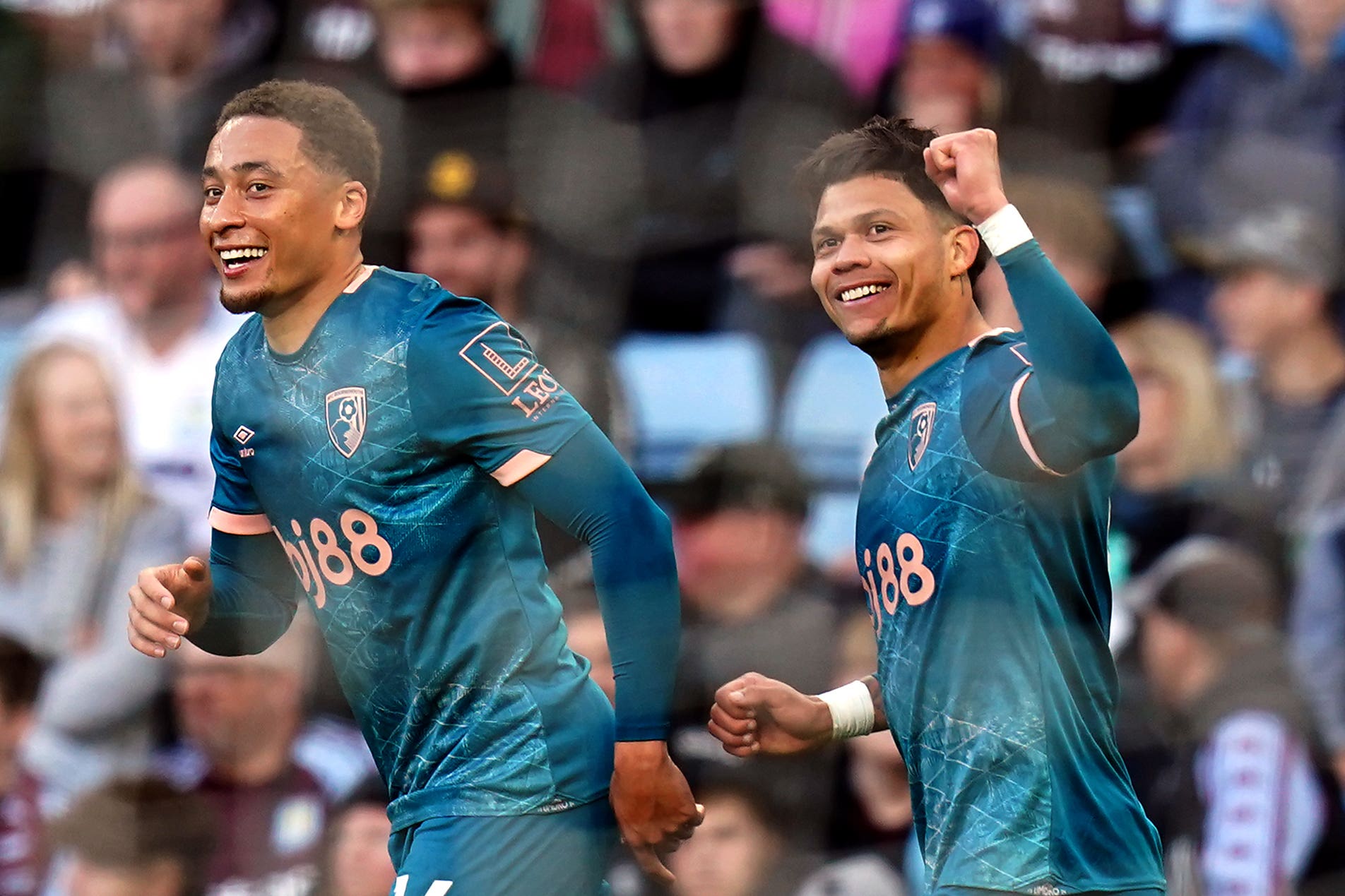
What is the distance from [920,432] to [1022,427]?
269mm

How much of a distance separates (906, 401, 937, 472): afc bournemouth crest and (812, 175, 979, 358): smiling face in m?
0.11

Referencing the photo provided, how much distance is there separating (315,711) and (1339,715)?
1963 mm

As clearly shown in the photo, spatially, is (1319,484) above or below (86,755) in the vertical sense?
above

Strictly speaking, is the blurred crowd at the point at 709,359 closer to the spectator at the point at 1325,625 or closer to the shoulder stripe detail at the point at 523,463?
the spectator at the point at 1325,625

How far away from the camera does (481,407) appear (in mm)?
2211

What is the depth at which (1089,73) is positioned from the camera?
4.01 metres

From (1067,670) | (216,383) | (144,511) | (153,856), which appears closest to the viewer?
(1067,670)

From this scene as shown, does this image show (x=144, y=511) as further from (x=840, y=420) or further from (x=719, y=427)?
(x=840, y=420)

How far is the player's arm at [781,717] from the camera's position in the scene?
2332 millimetres

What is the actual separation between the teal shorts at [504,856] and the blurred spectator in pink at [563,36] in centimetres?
226

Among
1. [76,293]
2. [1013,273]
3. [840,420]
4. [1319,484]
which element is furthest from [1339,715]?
[76,293]

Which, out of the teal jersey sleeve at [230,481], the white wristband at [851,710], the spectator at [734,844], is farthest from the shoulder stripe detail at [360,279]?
the spectator at [734,844]

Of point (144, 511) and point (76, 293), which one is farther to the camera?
point (76, 293)

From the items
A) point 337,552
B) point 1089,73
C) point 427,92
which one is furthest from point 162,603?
point 1089,73
